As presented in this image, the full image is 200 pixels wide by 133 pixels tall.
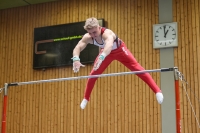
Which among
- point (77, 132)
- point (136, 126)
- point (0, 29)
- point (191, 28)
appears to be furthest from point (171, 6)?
point (0, 29)

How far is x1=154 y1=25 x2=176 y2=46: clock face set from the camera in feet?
27.8

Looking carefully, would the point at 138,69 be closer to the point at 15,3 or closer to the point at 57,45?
the point at 57,45

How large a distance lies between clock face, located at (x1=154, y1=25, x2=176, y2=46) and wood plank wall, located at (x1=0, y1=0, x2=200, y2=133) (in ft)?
0.66

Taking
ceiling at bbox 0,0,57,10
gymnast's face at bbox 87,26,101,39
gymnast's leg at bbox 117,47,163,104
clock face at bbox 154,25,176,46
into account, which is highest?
ceiling at bbox 0,0,57,10

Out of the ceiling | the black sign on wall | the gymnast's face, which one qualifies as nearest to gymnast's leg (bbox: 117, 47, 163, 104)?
the gymnast's face

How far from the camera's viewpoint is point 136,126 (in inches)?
332

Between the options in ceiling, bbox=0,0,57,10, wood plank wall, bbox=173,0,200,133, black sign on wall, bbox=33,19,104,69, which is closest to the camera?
wood plank wall, bbox=173,0,200,133

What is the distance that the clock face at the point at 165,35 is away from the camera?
8.48 m

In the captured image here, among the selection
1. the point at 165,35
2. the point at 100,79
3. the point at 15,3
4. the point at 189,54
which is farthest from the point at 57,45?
the point at 189,54

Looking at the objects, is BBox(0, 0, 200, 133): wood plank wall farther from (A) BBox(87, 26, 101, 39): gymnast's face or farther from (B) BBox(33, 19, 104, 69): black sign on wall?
(A) BBox(87, 26, 101, 39): gymnast's face

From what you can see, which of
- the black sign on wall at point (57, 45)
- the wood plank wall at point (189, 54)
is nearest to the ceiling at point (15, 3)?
the black sign on wall at point (57, 45)

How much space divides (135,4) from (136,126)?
324cm

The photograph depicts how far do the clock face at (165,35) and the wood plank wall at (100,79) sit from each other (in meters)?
0.20

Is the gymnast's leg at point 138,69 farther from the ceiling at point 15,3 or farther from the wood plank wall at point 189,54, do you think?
the ceiling at point 15,3
